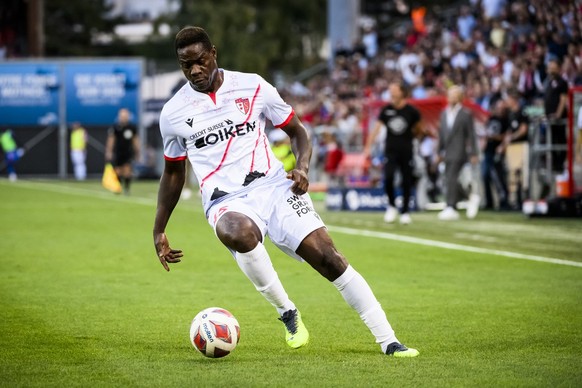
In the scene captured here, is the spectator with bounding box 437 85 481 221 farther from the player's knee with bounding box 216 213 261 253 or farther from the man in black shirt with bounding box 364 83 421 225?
the player's knee with bounding box 216 213 261 253

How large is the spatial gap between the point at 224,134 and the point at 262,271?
3.12 ft

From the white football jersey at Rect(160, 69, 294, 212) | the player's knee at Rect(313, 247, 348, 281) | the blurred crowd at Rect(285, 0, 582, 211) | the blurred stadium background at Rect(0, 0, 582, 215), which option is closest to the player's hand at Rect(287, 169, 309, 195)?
the white football jersey at Rect(160, 69, 294, 212)

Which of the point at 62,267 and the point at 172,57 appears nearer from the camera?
the point at 62,267

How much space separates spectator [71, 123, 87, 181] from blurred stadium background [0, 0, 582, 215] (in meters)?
0.81

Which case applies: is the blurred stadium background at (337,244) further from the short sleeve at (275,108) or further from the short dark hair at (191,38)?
the short dark hair at (191,38)

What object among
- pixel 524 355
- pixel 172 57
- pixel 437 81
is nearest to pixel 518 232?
pixel 524 355

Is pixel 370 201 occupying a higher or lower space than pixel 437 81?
lower

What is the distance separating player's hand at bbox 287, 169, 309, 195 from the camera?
762cm

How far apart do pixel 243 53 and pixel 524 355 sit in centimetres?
5610

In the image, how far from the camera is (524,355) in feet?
25.3

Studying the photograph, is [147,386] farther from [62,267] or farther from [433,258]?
[433,258]

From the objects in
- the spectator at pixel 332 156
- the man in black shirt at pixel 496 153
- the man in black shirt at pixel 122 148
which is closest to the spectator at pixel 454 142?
the man in black shirt at pixel 496 153

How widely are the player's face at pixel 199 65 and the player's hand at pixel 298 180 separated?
2.71 feet

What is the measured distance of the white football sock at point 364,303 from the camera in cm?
766
